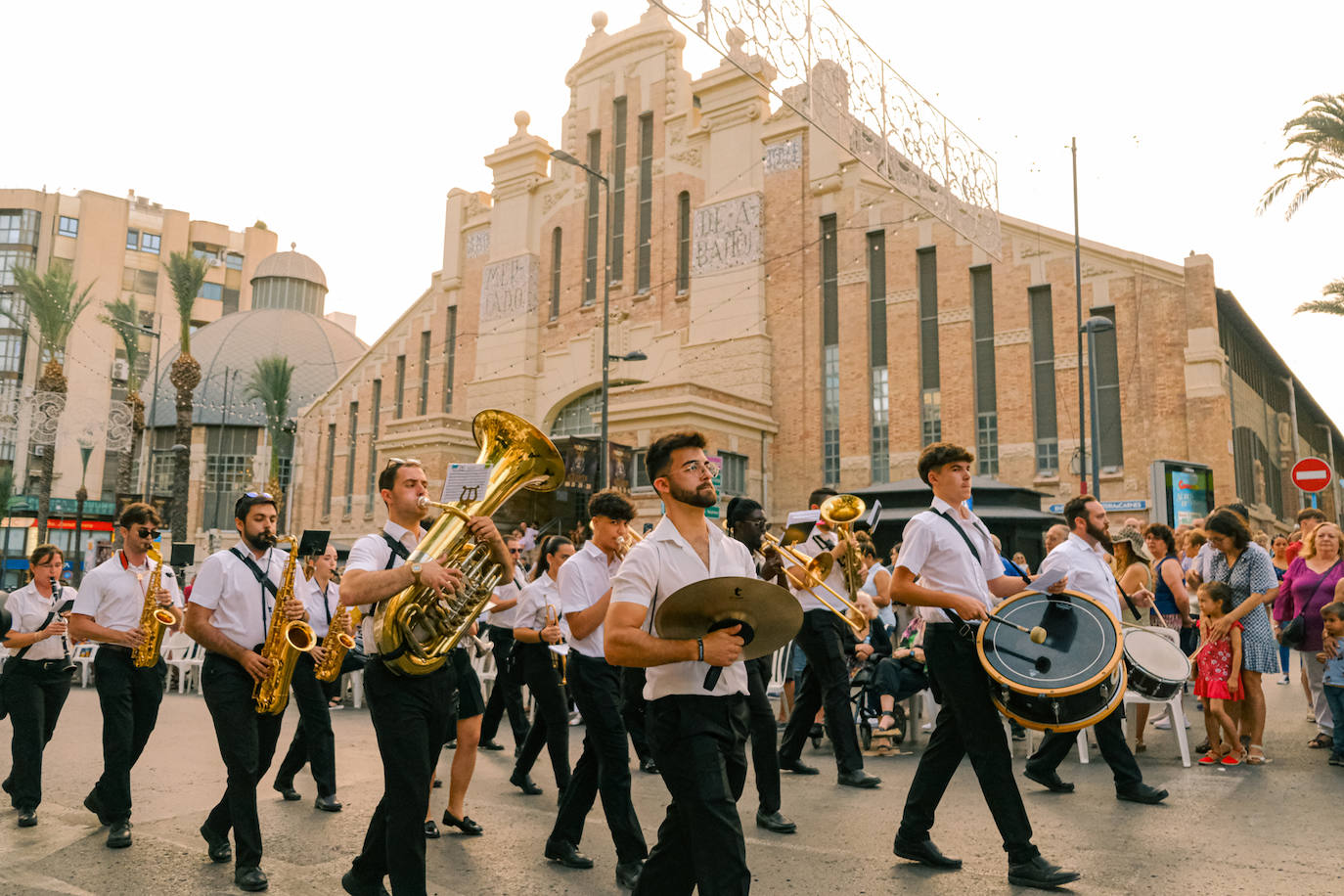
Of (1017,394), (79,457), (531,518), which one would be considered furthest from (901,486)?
(79,457)

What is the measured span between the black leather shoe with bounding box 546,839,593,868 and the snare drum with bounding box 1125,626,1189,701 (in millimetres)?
4682

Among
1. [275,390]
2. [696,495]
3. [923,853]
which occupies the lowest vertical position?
[923,853]

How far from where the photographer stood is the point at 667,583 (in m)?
3.46

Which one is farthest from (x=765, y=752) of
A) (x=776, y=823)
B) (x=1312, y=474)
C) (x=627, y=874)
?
(x=1312, y=474)

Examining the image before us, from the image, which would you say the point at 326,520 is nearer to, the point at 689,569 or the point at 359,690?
the point at 359,690

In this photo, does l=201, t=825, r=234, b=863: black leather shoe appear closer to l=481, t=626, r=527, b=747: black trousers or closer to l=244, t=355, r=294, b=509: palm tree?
l=481, t=626, r=527, b=747: black trousers

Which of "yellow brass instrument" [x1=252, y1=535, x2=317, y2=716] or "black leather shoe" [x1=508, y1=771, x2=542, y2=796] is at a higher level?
"yellow brass instrument" [x1=252, y1=535, x2=317, y2=716]

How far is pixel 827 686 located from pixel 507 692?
8.20 feet

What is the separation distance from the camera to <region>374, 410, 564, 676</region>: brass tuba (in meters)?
4.27

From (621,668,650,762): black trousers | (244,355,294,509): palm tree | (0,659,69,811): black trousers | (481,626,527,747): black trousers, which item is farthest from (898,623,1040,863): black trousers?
(244,355,294,509): palm tree

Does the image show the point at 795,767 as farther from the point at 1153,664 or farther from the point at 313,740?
the point at 313,740

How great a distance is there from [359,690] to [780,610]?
36.9ft

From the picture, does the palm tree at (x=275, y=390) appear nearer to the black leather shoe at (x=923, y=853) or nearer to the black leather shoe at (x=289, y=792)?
the black leather shoe at (x=289, y=792)

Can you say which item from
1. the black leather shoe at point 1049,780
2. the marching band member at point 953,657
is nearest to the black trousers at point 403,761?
the marching band member at point 953,657
